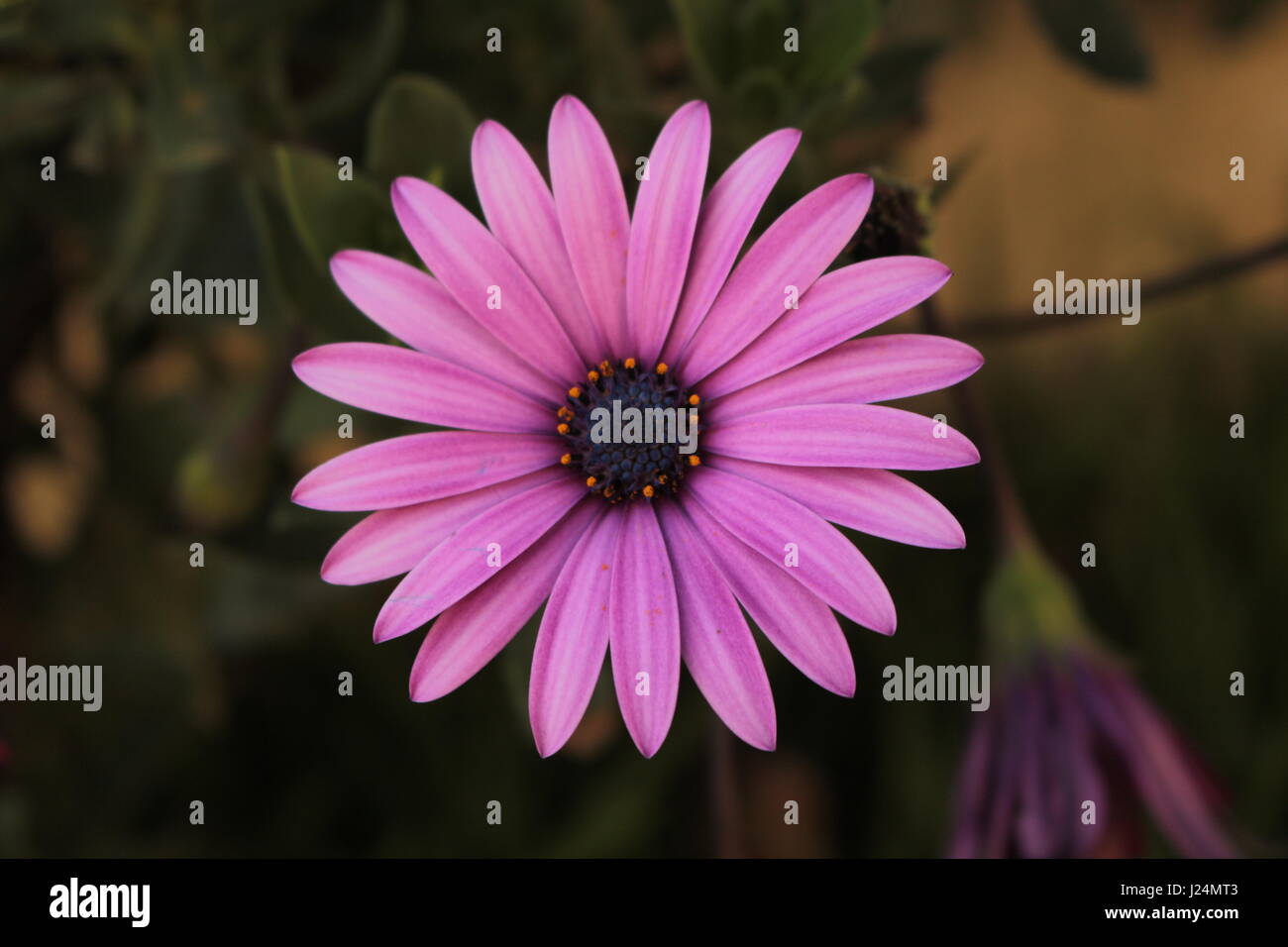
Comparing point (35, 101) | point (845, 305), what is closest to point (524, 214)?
point (845, 305)

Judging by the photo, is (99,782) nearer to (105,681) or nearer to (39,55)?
(105,681)

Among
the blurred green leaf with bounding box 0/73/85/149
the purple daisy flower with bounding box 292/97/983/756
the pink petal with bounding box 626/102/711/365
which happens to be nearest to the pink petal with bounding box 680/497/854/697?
the purple daisy flower with bounding box 292/97/983/756

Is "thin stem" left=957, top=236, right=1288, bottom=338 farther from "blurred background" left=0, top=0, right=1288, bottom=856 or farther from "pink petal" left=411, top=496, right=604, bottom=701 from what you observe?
"pink petal" left=411, top=496, right=604, bottom=701

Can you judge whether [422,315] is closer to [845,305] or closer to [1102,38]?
[845,305]

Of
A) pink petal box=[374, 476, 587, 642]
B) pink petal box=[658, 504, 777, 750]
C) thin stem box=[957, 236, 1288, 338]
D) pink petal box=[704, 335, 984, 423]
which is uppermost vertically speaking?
thin stem box=[957, 236, 1288, 338]

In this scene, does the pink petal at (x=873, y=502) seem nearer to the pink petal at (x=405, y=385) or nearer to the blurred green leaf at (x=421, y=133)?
the pink petal at (x=405, y=385)

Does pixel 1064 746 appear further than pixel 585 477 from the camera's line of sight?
Yes
